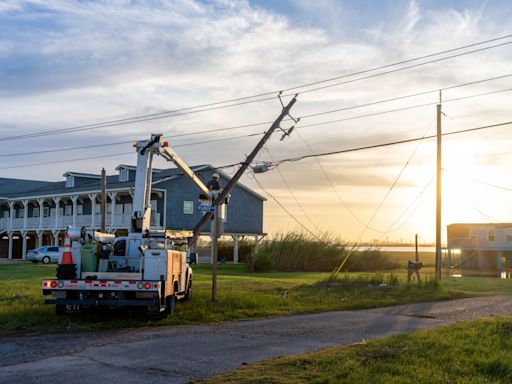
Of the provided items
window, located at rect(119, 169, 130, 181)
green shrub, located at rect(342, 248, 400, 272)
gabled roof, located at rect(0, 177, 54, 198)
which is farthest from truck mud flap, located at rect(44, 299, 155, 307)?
gabled roof, located at rect(0, 177, 54, 198)

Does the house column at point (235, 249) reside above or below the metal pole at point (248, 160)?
below

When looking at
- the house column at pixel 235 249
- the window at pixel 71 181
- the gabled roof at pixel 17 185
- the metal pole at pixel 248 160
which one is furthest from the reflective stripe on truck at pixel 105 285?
the gabled roof at pixel 17 185

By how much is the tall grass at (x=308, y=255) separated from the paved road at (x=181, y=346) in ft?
81.1

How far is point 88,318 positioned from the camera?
14.6 metres

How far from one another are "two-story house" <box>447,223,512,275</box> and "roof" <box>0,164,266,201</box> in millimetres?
18622

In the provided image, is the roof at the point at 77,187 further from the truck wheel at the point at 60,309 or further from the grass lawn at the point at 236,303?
the truck wheel at the point at 60,309

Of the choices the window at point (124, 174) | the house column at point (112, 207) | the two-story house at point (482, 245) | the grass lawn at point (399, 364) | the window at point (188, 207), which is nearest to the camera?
the grass lawn at point (399, 364)

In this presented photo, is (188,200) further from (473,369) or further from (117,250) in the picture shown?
(473,369)

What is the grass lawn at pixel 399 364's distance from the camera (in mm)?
8320

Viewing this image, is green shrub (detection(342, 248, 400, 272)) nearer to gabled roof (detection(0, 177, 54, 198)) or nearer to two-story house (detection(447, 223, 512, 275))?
two-story house (detection(447, 223, 512, 275))

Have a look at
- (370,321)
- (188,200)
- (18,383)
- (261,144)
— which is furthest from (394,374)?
(188,200)

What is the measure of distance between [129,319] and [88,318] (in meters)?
0.96

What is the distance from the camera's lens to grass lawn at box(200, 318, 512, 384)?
8320mm

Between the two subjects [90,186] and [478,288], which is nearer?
[478,288]
